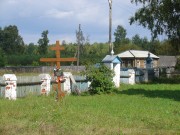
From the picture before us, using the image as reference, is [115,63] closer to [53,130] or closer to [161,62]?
[53,130]

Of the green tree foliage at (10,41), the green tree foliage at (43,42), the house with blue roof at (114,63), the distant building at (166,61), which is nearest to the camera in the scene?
the house with blue roof at (114,63)

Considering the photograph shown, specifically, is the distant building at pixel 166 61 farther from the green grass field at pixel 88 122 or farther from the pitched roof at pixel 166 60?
the green grass field at pixel 88 122

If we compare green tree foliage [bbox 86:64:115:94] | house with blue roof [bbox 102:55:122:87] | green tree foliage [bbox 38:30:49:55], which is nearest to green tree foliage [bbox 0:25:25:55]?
green tree foliage [bbox 38:30:49:55]

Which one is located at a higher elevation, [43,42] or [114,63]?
[43,42]

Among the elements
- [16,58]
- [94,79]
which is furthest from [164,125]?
[16,58]

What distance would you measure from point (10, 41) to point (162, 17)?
307 feet

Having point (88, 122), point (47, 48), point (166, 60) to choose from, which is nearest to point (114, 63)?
point (88, 122)

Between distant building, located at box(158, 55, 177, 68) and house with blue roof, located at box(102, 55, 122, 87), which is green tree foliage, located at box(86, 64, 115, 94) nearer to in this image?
house with blue roof, located at box(102, 55, 122, 87)

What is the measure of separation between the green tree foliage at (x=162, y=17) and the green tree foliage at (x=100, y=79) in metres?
5.42

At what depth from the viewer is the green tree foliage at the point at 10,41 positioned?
11588 cm

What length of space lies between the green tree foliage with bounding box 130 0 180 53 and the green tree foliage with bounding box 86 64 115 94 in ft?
17.8

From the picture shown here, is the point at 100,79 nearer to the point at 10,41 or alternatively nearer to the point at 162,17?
the point at 162,17

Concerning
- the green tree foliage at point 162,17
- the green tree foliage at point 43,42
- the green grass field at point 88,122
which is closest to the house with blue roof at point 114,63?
the green tree foliage at point 162,17

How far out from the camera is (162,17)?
26484mm
